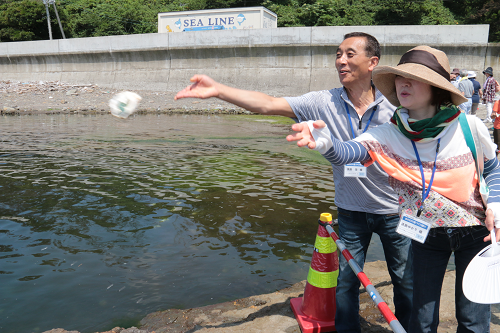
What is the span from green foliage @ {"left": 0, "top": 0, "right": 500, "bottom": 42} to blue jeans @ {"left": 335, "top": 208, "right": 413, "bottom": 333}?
87.0 feet

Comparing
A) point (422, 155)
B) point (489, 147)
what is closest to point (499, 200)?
point (489, 147)

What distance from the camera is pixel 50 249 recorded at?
4887 millimetres

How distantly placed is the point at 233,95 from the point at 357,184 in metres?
1.09

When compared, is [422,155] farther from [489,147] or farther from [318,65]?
[318,65]

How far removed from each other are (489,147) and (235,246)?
11.6ft

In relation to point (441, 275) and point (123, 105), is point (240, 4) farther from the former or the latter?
point (441, 275)

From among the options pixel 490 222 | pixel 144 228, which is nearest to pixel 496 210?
pixel 490 222

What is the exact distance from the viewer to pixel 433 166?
7.16ft

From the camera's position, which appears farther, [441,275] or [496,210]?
[441,275]

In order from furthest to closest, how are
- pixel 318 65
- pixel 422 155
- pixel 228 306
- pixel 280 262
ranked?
pixel 318 65
pixel 280 262
pixel 228 306
pixel 422 155

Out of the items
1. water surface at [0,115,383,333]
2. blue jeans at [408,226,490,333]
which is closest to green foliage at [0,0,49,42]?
water surface at [0,115,383,333]

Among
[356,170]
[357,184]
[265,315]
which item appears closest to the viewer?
[356,170]

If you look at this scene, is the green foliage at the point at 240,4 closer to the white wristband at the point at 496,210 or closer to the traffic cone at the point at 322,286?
the traffic cone at the point at 322,286

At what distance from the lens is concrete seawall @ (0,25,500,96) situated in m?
20.5
